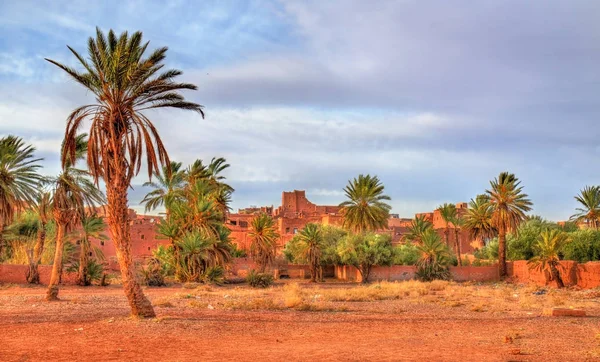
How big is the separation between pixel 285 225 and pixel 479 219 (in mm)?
28906

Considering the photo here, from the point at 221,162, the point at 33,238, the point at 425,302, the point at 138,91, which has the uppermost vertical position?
the point at 221,162

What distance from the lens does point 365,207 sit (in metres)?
53.2

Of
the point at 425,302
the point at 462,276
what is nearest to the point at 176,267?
the point at 425,302

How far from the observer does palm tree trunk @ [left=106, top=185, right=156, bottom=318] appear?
1659cm

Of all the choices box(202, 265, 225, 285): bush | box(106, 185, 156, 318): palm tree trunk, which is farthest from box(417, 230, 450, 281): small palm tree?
box(106, 185, 156, 318): palm tree trunk

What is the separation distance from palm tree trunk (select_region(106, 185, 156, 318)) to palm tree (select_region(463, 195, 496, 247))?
40.2 m

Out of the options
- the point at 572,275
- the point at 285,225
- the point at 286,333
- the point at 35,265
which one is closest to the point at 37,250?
the point at 35,265

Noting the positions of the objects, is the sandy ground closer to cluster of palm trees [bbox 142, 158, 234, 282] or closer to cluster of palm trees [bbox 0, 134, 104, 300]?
cluster of palm trees [bbox 0, 134, 104, 300]

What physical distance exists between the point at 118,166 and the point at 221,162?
125 ft

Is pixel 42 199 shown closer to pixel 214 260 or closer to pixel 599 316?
pixel 214 260

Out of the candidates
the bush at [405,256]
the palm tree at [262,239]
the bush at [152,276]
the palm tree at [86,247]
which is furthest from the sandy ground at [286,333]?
the bush at [405,256]

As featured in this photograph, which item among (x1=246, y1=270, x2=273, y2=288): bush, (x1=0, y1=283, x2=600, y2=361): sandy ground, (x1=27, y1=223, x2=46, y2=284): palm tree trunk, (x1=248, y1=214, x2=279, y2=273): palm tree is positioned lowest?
(x1=0, y1=283, x2=600, y2=361): sandy ground

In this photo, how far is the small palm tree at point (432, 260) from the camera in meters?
46.9

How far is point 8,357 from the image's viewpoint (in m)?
11.7
